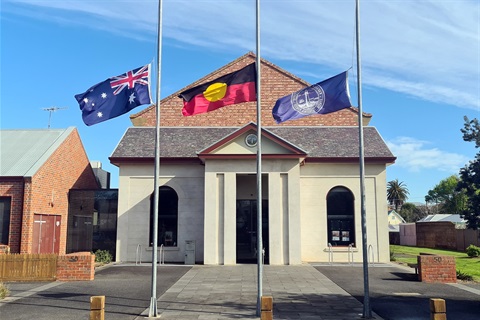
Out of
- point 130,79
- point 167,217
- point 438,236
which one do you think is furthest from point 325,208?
point 438,236

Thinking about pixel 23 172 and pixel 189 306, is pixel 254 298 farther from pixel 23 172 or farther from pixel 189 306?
pixel 23 172

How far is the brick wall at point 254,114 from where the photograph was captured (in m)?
29.6

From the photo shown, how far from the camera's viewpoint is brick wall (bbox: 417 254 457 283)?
1733cm

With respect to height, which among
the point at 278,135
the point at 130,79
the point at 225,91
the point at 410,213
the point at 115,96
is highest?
the point at 278,135

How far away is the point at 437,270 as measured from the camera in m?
17.4

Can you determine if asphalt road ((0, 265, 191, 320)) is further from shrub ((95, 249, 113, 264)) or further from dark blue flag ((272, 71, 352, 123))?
dark blue flag ((272, 71, 352, 123))

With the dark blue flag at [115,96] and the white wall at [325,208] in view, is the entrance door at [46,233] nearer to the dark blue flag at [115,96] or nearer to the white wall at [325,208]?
the dark blue flag at [115,96]

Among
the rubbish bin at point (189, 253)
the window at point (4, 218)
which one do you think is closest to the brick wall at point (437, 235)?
the rubbish bin at point (189, 253)

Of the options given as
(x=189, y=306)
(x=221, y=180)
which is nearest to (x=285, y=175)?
(x=221, y=180)

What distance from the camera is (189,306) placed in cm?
1234

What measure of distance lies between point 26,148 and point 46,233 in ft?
16.0

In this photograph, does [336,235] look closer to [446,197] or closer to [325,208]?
[325,208]

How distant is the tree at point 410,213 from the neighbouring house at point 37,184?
261 feet

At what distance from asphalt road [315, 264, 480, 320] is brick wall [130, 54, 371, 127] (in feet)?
36.9
